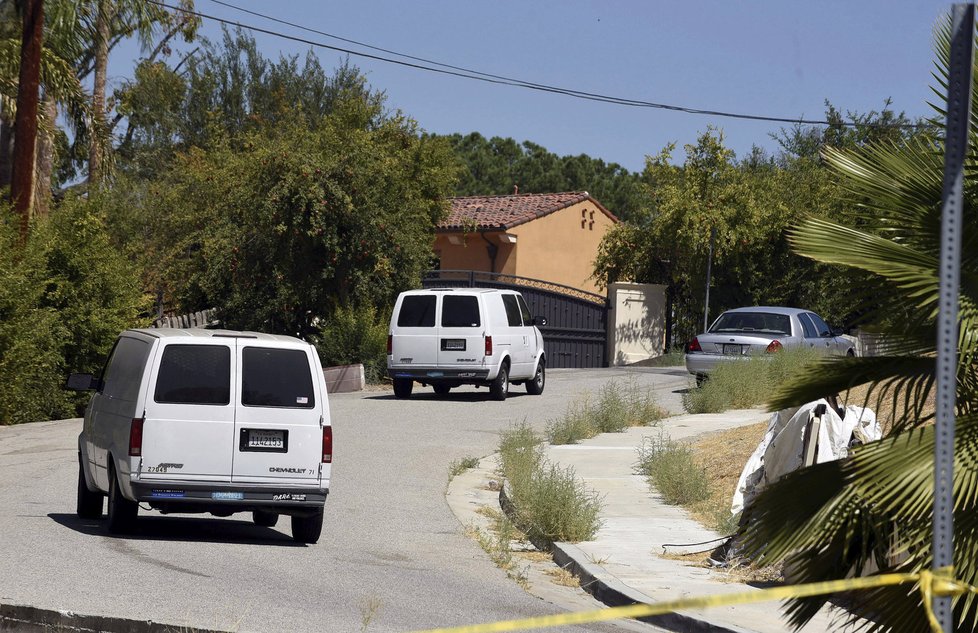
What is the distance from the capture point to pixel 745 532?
6121mm

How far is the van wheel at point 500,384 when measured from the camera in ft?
81.3

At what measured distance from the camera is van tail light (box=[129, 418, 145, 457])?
10.6m

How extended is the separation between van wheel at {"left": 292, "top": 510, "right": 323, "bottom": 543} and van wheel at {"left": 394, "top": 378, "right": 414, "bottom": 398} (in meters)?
13.7

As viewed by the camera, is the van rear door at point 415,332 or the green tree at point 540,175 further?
the green tree at point 540,175

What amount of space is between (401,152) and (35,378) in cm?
1487

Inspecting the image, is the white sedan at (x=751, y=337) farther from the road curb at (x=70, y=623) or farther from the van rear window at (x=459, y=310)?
the road curb at (x=70, y=623)

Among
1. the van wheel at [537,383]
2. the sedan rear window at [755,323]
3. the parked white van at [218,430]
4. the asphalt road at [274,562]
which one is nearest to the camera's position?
the asphalt road at [274,562]

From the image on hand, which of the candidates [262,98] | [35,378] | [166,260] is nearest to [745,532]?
[35,378]

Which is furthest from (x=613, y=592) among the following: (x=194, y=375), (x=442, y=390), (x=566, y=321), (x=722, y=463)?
(x=566, y=321)

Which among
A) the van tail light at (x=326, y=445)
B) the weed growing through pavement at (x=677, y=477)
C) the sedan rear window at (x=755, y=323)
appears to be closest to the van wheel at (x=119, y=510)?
the van tail light at (x=326, y=445)

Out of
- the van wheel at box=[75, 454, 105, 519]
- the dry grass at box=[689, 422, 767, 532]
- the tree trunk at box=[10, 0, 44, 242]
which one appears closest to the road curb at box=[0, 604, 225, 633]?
the van wheel at box=[75, 454, 105, 519]

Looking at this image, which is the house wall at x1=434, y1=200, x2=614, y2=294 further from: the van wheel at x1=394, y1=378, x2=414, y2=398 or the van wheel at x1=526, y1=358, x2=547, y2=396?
the van wheel at x1=394, y1=378, x2=414, y2=398

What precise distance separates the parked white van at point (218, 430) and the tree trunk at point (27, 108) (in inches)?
546

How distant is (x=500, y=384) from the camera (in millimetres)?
24797
